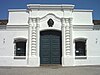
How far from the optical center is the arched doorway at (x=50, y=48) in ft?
56.7

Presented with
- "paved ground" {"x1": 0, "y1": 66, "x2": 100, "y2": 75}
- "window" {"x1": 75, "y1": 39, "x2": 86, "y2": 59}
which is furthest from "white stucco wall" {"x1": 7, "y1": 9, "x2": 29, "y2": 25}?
"paved ground" {"x1": 0, "y1": 66, "x2": 100, "y2": 75}

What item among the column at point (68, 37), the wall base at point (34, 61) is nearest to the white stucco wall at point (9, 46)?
the wall base at point (34, 61)

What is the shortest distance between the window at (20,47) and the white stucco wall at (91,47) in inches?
185

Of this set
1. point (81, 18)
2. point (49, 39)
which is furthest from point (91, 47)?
point (49, 39)

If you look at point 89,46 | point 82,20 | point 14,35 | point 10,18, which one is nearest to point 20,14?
point 10,18

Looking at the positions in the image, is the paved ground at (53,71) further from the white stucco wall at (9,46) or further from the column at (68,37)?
the white stucco wall at (9,46)

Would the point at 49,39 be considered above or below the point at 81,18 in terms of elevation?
below

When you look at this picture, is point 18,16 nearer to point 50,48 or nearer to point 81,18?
point 50,48

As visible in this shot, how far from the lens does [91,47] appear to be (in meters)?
17.4

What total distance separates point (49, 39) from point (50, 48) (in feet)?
2.72

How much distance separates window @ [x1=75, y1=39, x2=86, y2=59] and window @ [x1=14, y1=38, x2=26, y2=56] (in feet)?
15.7

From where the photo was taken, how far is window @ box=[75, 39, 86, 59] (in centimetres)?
1762

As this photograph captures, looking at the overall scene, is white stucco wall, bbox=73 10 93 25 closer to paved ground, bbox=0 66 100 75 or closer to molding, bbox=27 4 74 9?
molding, bbox=27 4 74 9

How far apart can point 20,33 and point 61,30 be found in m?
3.74
